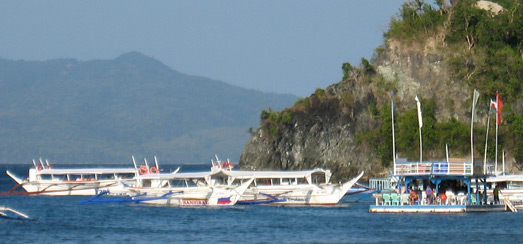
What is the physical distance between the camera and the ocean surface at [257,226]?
2457 inches

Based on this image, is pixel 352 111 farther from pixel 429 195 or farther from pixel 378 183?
pixel 429 195

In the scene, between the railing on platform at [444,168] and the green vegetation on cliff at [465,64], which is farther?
the green vegetation on cliff at [465,64]

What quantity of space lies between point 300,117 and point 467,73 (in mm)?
28930

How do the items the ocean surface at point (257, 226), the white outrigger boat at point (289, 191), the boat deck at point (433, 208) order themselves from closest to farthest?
the ocean surface at point (257, 226) < the boat deck at point (433, 208) < the white outrigger boat at point (289, 191)

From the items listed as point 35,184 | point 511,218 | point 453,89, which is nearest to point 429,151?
point 453,89

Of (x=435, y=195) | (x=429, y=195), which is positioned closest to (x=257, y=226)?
(x=429, y=195)

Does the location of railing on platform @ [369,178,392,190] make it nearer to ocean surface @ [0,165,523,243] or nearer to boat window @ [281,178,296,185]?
boat window @ [281,178,296,185]

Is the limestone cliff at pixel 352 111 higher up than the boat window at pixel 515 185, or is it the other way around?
the limestone cliff at pixel 352 111

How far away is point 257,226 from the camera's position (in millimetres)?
71438

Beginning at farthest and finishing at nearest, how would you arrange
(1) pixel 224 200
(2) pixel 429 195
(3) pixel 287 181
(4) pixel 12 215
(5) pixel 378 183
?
(5) pixel 378 183 → (3) pixel 287 181 → (1) pixel 224 200 → (2) pixel 429 195 → (4) pixel 12 215

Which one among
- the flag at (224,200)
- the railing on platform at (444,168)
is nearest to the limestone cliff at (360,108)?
the flag at (224,200)

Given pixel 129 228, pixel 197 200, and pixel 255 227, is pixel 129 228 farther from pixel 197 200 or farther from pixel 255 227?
pixel 197 200

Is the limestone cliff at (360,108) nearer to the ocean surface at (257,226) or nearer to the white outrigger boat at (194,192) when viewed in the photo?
the white outrigger boat at (194,192)

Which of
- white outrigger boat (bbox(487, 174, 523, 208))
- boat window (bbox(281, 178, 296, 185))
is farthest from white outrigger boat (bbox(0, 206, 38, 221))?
white outrigger boat (bbox(487, 174, 523, 208))
